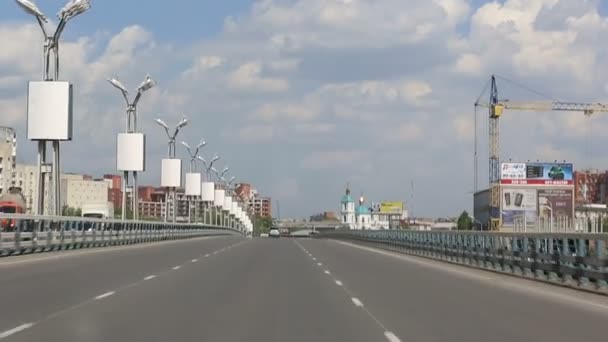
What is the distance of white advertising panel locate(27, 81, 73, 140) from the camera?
4850 centimetres

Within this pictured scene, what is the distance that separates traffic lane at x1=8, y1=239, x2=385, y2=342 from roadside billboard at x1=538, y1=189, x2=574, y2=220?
337 ft

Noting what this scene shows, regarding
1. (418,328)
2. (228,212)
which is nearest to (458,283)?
(418,328)

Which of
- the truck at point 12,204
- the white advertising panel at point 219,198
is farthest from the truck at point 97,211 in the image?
the white advertising panel at point 219,198

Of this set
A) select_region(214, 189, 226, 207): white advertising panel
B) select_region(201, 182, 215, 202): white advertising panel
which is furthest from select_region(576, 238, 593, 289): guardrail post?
select_region(214, 189, 226, 207): white advertising panel

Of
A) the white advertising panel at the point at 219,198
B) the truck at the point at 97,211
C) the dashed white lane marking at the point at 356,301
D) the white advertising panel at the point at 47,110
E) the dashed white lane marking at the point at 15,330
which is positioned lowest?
the dashed white lane marking at the point at 356,301

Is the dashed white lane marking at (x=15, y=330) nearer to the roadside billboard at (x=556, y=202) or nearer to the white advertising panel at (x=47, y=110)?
the white advertising panel at (x=47, y=110)

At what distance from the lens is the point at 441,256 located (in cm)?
4684

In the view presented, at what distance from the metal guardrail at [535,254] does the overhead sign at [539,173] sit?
283ft

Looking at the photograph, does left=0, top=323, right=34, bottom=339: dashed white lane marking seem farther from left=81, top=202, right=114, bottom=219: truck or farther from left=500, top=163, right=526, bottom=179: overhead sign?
left=500, top=163, right=526, bottom=179: overhead sign

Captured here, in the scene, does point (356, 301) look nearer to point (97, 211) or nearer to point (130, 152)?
point (130, 152)

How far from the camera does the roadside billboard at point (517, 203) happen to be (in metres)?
124

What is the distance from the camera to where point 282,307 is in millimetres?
18453

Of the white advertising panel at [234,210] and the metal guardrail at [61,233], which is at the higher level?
the white advertising panel at [234,210]

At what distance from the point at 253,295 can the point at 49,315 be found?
6.12 metres
